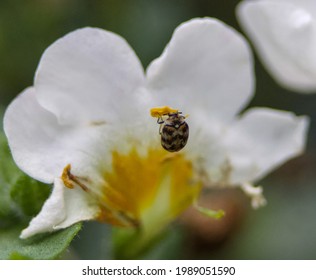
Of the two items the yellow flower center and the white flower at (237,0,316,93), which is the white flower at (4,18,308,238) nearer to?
the yellow flower center

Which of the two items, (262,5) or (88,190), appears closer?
(88,190)

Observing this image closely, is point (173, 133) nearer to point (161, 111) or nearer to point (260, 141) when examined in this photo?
point (161, 111)

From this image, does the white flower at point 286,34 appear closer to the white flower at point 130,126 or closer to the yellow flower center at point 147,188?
the white flower at point 130,126

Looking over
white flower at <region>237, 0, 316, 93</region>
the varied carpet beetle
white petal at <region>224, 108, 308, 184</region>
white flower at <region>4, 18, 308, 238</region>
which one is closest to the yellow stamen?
white flower at <region>4, 18, 308, 238</region>

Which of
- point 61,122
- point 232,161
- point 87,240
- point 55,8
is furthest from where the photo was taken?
point 55,8

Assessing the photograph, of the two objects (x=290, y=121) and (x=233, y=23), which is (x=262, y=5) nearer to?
(x=290, y=121)

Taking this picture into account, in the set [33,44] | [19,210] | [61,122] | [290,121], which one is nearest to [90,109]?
[61,122]

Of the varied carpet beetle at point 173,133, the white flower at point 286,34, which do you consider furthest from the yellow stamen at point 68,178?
the white flower at point 286,34
